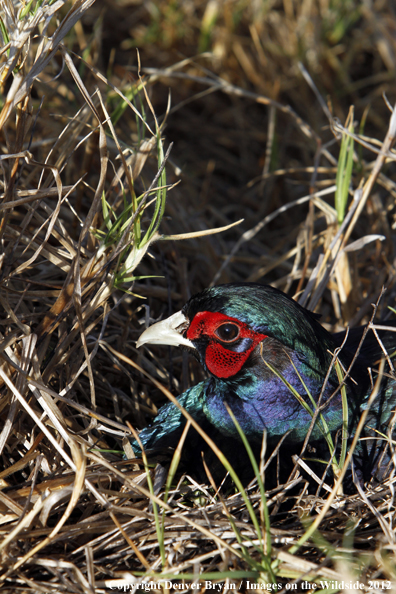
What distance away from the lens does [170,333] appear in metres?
2.04

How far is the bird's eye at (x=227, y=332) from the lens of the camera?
1.91 metres

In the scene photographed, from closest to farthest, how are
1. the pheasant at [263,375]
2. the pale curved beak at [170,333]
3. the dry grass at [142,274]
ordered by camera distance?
the dry grass at [142,274], the pheasant at [263,375], the pale curved beak at [170,333]

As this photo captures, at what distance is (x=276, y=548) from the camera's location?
5.39ft

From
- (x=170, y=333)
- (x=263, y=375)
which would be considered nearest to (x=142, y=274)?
(x=170, y=333)

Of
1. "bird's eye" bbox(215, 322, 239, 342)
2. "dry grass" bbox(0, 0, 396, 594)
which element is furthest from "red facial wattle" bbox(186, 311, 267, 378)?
"dry grass" bbox(0, 0, 396, 594)

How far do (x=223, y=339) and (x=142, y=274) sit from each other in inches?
39.2

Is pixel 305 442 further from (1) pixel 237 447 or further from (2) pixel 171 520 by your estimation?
(2) pixel 171 520

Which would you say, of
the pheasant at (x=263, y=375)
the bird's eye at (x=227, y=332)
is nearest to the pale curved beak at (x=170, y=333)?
the pheasant at (x=263, y=375)

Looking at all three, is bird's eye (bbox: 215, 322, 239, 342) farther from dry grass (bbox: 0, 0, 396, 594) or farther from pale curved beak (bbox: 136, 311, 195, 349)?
dry grass (bbox: 0, 0, 396, 594)

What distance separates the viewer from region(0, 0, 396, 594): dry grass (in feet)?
5.40

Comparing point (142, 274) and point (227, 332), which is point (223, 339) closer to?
point (227, 332)

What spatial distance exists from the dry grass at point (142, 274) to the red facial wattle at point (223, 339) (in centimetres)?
31

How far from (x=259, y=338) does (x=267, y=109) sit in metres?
3.20

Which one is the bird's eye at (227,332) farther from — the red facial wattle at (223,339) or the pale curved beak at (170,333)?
the pale curved beak at (170,333)
